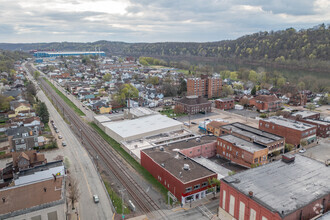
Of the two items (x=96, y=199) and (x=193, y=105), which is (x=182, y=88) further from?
(x=96, y=199)

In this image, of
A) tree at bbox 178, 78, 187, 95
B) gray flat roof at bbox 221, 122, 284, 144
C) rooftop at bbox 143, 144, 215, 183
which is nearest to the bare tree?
rooftop at bbox 143, 144, 215, 183

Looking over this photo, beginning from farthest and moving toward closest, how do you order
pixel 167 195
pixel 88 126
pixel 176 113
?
1. pixel 176 113
2. pixel 88 126
3. pixel 167 195

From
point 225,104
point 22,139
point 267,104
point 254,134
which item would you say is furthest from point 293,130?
point 22,139

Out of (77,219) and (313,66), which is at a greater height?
(313,66)

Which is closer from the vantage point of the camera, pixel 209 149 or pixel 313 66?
pixel 209 149

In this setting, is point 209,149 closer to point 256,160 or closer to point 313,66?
point 256,160

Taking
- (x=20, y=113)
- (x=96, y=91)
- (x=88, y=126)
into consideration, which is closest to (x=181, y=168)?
(x=88, y=126)

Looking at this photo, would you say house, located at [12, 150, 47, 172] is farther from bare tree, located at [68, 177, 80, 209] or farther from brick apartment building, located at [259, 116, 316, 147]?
brick apartment building, located at [259, 116, 316, 147]
